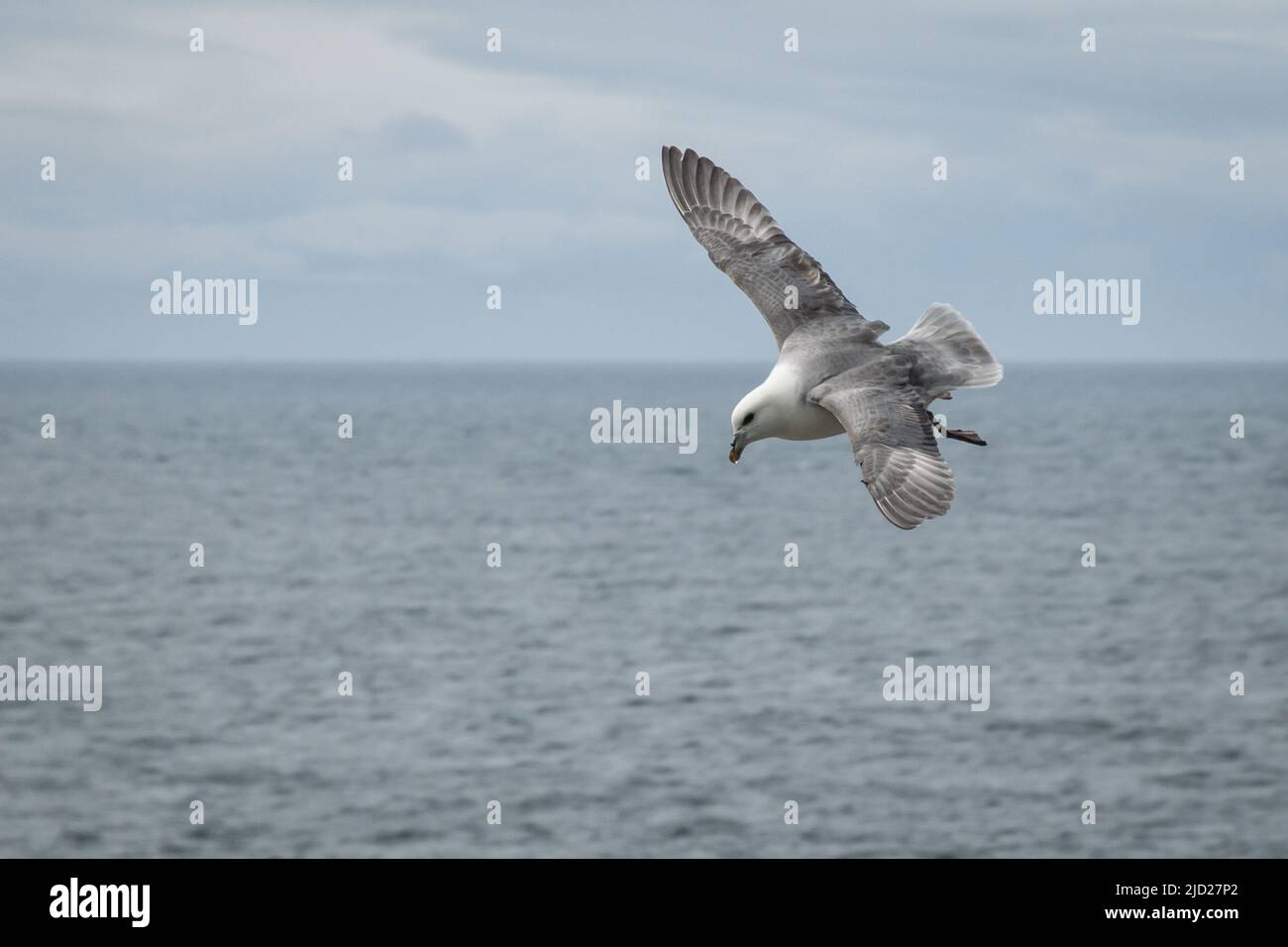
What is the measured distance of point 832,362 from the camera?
29.3 feet

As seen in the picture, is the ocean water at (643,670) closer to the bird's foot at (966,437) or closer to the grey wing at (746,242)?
the grey wing at (746,242)

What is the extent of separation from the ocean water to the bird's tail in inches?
530

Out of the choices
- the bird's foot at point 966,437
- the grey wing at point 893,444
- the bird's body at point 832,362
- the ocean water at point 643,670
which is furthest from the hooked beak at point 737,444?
the ocean water at point 643,670

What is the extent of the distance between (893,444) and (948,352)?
1.99 meters

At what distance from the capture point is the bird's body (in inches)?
318

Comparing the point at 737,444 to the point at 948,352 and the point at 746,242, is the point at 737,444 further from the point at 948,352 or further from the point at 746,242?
the point at 746,242

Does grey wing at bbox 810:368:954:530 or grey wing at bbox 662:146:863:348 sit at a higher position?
grey wing at bbox 662:146:863:348

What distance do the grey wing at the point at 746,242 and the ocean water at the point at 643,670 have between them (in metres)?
13.4

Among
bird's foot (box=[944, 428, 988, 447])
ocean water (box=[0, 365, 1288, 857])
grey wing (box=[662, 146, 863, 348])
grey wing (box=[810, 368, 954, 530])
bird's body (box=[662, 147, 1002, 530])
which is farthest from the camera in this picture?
ocean water (box=[0, 365, 1288, 857])

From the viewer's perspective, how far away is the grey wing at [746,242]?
9.97 meters

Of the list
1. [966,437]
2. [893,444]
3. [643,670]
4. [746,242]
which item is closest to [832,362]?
[893,444]

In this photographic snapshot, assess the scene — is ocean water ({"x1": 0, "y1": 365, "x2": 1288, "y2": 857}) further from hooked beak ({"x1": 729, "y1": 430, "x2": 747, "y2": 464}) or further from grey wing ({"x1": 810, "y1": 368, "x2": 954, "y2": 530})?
hooked beak ({"x1": 729, "y1": 430, "x2": 747, "y2": 464})

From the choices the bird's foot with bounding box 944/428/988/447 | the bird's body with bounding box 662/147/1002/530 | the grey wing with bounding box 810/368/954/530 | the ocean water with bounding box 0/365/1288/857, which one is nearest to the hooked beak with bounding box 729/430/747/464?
the bird's body with bounding box 662/147/1002/530

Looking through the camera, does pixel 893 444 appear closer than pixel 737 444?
No
